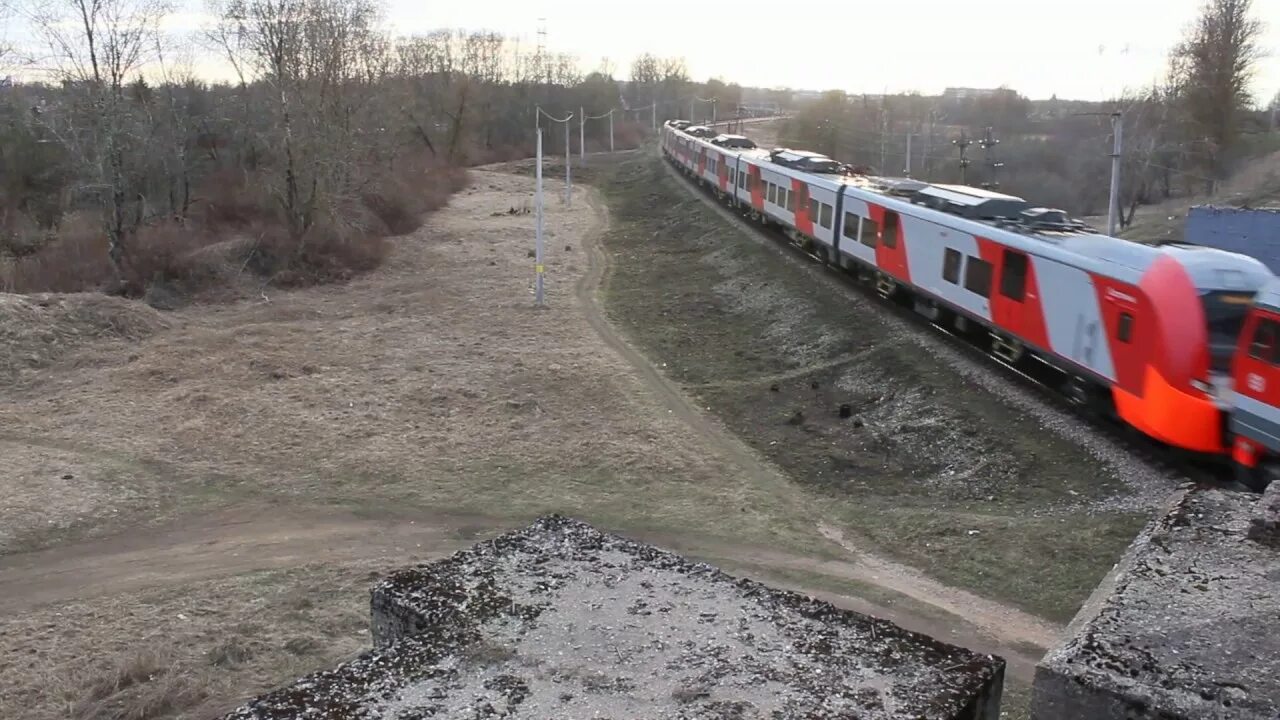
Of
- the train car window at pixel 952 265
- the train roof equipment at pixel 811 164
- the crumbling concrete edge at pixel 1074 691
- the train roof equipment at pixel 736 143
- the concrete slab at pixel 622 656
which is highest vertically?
the train roof equipment at pixel 736 143

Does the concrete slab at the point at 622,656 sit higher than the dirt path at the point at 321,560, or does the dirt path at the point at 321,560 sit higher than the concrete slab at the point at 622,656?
the concrete slab at the point at 622,656

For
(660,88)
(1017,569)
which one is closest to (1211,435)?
(1017,569)

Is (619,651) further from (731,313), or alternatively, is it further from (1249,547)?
(731,313)

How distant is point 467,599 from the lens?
5215 millimetres

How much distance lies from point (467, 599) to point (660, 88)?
122 metres

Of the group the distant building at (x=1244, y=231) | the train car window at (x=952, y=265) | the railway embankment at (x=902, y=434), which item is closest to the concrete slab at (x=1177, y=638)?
the railway embankment at (x=902, y=434)

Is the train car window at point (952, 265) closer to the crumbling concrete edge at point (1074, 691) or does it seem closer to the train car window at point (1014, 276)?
the train car window at point (1014, 276)

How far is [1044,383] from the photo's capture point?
605 inches

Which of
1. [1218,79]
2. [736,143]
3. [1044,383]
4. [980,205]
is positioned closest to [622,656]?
[1044,383]

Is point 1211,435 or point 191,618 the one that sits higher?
point 1211,435

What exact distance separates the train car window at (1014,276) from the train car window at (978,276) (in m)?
0.51

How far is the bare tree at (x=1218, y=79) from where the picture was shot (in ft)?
160

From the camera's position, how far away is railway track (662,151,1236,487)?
11.8m

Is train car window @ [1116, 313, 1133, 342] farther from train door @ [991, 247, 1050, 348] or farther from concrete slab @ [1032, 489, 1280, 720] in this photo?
concrete slab @ [1032, 489, 1280, 720]
